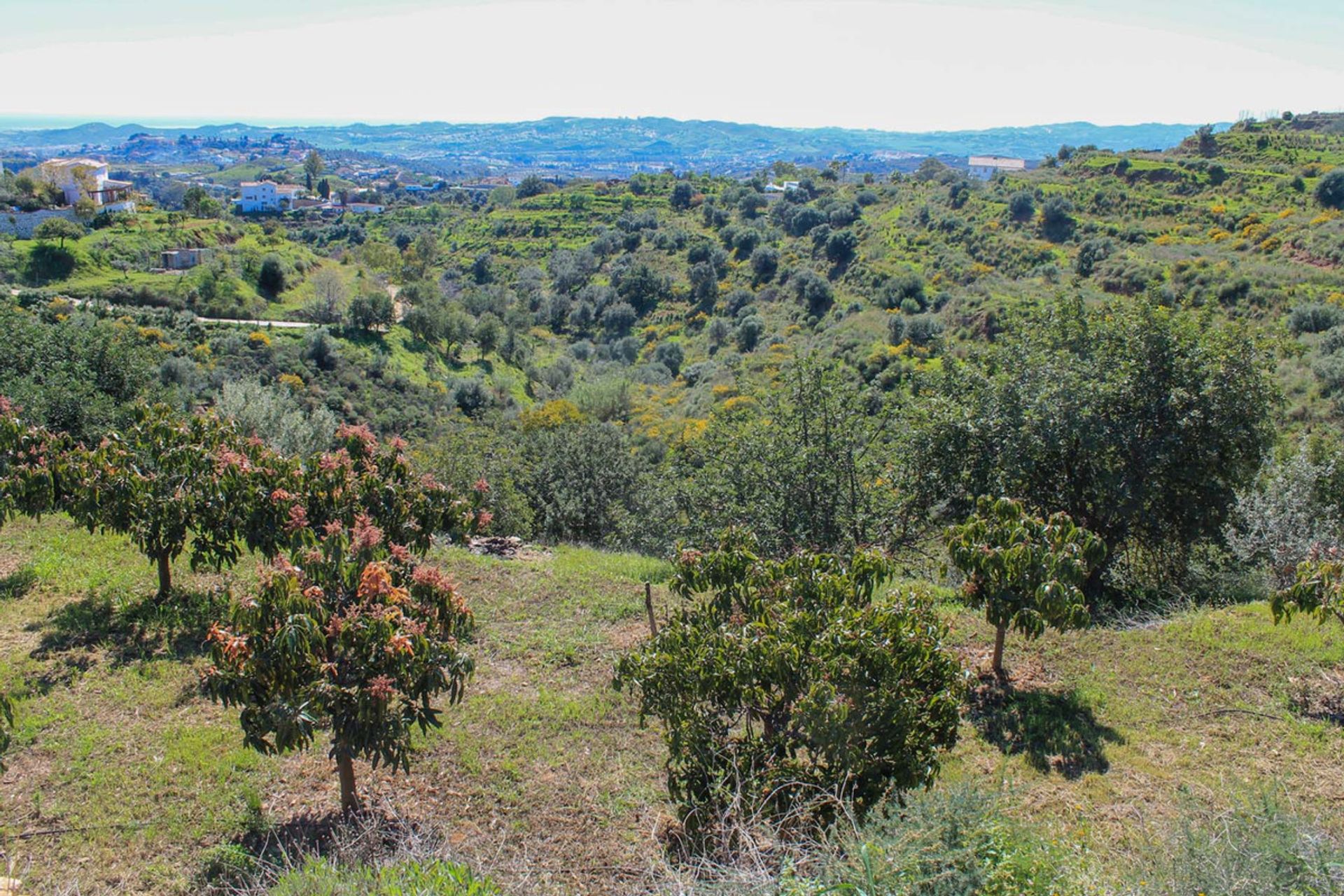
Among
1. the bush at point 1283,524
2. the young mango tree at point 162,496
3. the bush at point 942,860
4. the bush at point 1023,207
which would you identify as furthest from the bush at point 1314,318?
the bush at point 1023,207

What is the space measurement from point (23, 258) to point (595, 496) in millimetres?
42619

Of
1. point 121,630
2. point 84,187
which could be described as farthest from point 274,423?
point 84,187

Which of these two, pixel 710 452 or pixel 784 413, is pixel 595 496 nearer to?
pixel 710 452

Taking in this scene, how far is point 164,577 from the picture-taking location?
9008mm

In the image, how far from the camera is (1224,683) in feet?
24.4

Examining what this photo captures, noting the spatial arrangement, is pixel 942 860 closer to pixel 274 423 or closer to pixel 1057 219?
pixel 274 423

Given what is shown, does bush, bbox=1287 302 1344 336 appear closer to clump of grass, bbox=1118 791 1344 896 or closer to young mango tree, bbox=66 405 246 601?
clump of grass, bbox=1118 791 1344 896

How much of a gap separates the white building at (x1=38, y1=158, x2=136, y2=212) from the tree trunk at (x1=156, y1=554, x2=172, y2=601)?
61.6 metres

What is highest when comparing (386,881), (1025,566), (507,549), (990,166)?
(990,166)

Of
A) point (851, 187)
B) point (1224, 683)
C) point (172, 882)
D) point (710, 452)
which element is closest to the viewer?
point (172, 882)

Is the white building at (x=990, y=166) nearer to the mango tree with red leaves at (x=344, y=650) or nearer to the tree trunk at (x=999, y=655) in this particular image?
the tree trunk at (x=999, y=655)

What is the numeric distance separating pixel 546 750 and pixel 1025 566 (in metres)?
4.51

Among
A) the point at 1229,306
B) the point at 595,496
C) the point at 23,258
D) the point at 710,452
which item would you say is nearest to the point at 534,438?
the point at 595,496

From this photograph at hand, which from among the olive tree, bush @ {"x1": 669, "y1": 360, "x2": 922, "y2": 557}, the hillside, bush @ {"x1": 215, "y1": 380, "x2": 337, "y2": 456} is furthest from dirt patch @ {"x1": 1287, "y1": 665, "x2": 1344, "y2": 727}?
bush @ {"x1": 215, "y1": 380, "x2": 337, "y2": 456}
